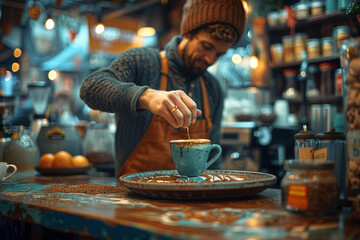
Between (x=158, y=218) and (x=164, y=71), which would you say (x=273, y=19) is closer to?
(x=164, y=71)

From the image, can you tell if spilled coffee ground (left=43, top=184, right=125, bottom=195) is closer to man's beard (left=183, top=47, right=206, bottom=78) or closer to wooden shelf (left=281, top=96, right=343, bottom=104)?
man's beard (left=183, top=47, right=206, bottom=78)

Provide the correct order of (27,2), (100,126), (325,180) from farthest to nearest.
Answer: (27,2) < (100,126) < (325,180)

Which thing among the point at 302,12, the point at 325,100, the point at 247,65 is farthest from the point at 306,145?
the point at 247,65

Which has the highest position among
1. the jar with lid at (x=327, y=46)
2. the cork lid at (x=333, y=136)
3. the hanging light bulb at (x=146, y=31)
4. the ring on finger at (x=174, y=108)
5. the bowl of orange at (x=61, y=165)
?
the hanging light bulb at (x=146, y=31)

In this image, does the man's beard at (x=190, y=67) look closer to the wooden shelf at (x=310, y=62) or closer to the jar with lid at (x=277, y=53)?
the wooden shelf at (x=310, y=62)

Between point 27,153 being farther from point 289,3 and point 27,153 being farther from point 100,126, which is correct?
point 289,3

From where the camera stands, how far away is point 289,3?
15.9 feet

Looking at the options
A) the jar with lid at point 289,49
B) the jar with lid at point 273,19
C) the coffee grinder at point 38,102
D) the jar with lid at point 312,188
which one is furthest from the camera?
the jar with lid at point 273,19

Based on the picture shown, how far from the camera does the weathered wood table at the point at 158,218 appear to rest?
76 centimetres

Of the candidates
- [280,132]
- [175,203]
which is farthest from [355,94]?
[280,132]

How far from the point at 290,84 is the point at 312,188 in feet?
13.3

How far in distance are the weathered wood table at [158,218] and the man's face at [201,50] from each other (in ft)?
3.10

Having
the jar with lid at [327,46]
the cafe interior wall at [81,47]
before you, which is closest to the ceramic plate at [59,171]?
the cafe interior wall at [81,47]

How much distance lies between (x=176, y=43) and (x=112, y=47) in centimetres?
403
